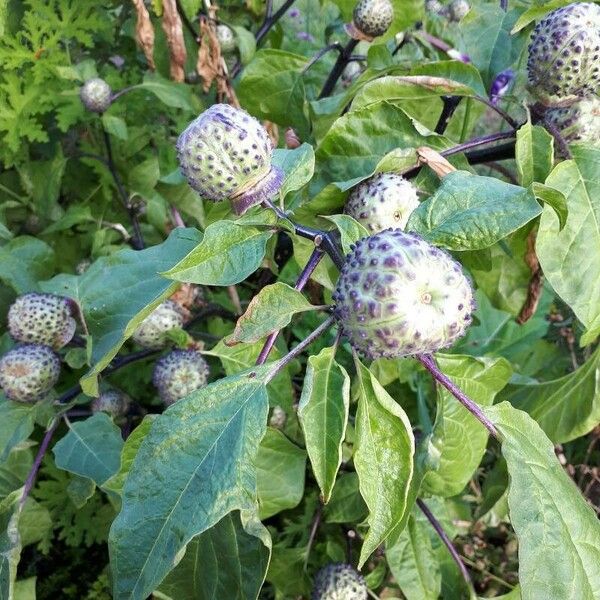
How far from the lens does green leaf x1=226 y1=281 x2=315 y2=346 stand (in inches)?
38.6

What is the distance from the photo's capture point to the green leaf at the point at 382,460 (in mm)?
879

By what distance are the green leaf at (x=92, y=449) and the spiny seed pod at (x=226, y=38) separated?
135cm

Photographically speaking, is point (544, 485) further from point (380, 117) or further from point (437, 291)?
point (380, 117)

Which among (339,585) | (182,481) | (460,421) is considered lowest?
(339,585)

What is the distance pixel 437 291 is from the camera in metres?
0.88

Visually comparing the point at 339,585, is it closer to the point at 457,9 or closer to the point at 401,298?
the point at 401,298

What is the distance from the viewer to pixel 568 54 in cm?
120

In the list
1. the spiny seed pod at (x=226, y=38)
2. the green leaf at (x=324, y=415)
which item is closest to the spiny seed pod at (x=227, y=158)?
the green leaf at (x=324, y=415)

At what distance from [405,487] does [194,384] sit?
0.78 metres

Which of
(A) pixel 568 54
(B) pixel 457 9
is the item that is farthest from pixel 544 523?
(B) pixel 457 9

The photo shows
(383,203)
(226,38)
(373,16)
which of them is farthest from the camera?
(226,38)

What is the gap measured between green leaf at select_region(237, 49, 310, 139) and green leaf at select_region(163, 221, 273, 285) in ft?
3.20

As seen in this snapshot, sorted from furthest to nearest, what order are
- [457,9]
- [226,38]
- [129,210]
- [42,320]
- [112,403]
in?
1. [457,9]
2. [226,38]
3. [129,210]
4. [112,403]
5. [42,320]

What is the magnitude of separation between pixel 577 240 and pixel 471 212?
30 centimetres
